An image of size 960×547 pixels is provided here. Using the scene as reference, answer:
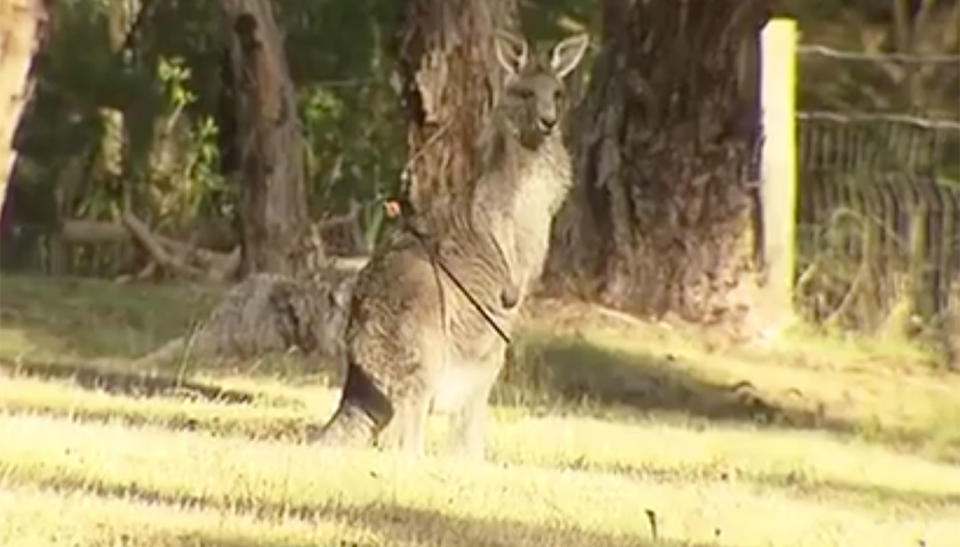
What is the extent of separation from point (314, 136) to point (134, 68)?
5.91ft

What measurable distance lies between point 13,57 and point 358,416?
5.95ft

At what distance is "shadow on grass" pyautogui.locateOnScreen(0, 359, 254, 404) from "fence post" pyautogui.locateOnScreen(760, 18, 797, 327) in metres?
4.83

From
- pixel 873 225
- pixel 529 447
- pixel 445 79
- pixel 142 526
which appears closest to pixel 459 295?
pixel 529 447

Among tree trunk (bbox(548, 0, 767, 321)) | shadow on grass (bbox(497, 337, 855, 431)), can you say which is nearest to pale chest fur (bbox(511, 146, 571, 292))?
shadow on grass (bbox(497, 337, 855, 431))

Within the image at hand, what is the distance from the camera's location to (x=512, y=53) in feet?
36.7

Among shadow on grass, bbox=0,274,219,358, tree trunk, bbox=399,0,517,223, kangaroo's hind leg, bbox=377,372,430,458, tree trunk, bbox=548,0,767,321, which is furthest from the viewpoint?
tree trunk, bbox=548,0,767,321

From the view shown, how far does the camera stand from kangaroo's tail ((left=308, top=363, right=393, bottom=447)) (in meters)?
10.1

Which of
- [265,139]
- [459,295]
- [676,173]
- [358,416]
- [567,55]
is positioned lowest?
[358,416]

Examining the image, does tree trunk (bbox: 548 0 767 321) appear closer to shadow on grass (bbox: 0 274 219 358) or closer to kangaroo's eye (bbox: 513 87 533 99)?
shadow on grass (bbox: 0 274 219 358)

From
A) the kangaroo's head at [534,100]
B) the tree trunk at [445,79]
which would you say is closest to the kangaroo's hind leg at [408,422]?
the kangaroo's head at [534,100]

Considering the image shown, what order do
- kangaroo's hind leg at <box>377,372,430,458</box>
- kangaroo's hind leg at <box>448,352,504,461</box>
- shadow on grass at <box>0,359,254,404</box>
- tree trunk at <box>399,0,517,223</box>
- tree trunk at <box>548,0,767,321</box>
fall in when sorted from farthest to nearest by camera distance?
tree trunk at <box>548,0,767,321</box>, tree trunk at <box>399,0,517,223</box>, shadow on grass at <box>0,359,254,404</box>, kangaroo's hind leg at <box>448,352,504,461</box>, kangaroo's hind leg at <box>377,372,430,458</box>

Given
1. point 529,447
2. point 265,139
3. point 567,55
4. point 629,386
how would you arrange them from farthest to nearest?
point 265,139, point 629,386, point 529,447, point 567,55

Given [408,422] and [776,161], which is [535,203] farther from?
[776,161]

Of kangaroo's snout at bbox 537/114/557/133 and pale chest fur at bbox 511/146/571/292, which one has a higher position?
kangaroo's snout at bbox 537/114/557/133
